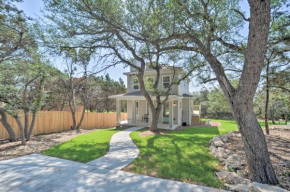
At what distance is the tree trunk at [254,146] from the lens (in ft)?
11.8

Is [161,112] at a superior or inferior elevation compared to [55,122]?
superior

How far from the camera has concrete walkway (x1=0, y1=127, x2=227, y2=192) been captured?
11.3 feet

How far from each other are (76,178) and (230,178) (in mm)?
3891

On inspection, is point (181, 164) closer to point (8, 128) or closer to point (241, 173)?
point (241, 173)

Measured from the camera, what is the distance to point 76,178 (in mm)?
3926

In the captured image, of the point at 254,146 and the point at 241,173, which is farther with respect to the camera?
the point at 241,173

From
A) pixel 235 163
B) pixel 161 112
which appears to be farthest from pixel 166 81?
pixel 235 163

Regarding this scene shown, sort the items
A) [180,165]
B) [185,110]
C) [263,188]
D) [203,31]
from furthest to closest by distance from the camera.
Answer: [185,110] < [203,31] < [180,165] < [263,188]

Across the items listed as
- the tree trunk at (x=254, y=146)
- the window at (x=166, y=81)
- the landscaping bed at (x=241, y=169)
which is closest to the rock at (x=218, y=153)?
the landscaping bed at (x=241, y=169)

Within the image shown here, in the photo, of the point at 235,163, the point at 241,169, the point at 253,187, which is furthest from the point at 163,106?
the point at 253,187

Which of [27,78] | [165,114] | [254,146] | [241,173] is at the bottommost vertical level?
[241,173]

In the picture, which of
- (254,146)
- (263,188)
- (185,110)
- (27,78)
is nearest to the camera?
(263,188)

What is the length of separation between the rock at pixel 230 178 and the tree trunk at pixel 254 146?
337 millimetres

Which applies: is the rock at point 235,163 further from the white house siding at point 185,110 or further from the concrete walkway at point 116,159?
the white house siding at point 185,110
